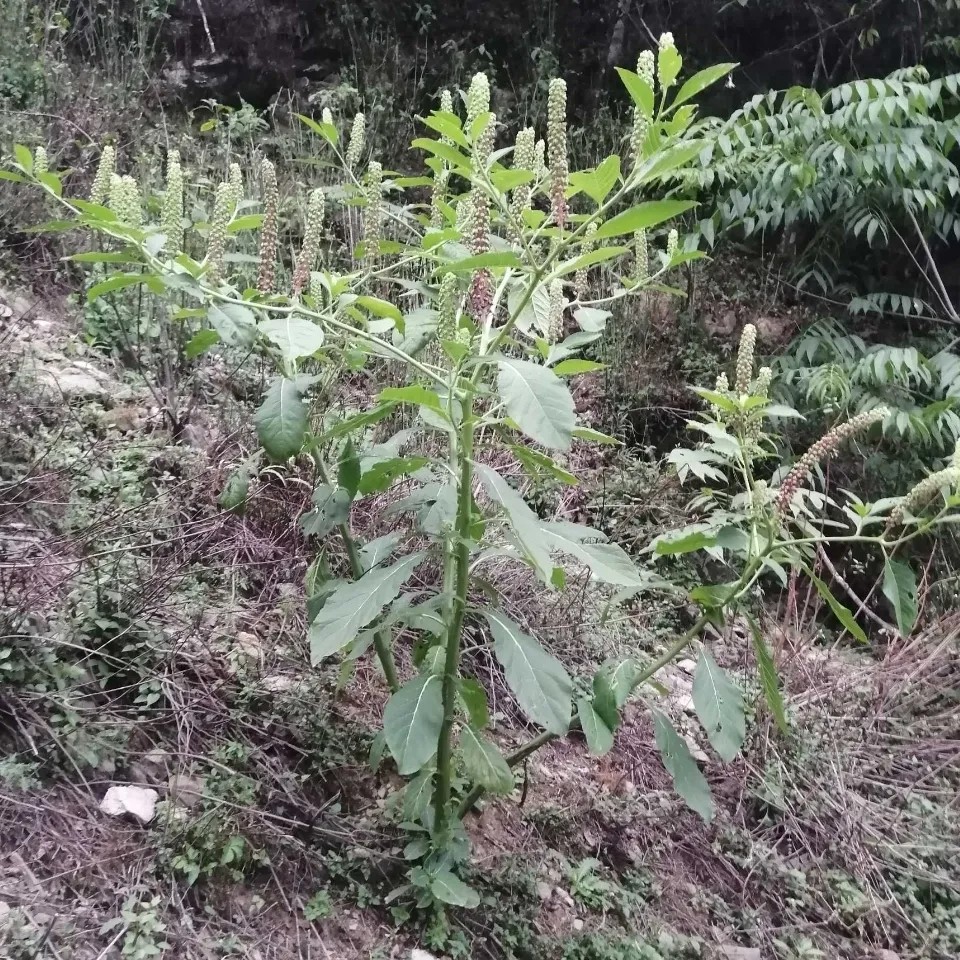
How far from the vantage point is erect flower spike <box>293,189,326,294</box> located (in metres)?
1.40

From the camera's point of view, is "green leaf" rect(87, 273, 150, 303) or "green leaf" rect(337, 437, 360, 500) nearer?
"green leaf" rect(87, 273, 150, 303)

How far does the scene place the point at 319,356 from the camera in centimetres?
141

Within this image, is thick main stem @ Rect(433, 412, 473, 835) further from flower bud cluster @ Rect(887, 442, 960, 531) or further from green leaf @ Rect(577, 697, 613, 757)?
flower bud cluster @ Rect(887, 442, 960, 531)

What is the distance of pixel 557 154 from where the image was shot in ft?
4.14

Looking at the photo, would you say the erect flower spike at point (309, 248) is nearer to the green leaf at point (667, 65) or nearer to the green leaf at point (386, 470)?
the green leaf at point (386, 470)

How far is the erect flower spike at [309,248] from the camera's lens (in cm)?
140

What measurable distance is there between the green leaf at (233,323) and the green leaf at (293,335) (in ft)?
0.15

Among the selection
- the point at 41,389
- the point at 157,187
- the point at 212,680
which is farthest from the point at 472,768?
the point at 157,187

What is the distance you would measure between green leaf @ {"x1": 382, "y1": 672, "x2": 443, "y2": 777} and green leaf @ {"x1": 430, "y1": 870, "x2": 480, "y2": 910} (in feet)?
1.42

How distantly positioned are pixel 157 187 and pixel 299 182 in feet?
2.71

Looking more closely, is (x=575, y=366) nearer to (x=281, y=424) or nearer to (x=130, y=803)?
(x=281, y=424)

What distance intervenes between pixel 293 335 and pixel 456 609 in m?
0.68

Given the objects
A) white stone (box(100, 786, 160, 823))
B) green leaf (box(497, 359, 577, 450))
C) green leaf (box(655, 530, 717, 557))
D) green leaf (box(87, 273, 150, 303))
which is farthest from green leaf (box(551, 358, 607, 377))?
white stone (box(100, 786, 160, 823))

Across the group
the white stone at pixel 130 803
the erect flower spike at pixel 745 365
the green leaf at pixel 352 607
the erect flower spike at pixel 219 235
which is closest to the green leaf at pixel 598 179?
the erect flower spike at pixel 745 365
